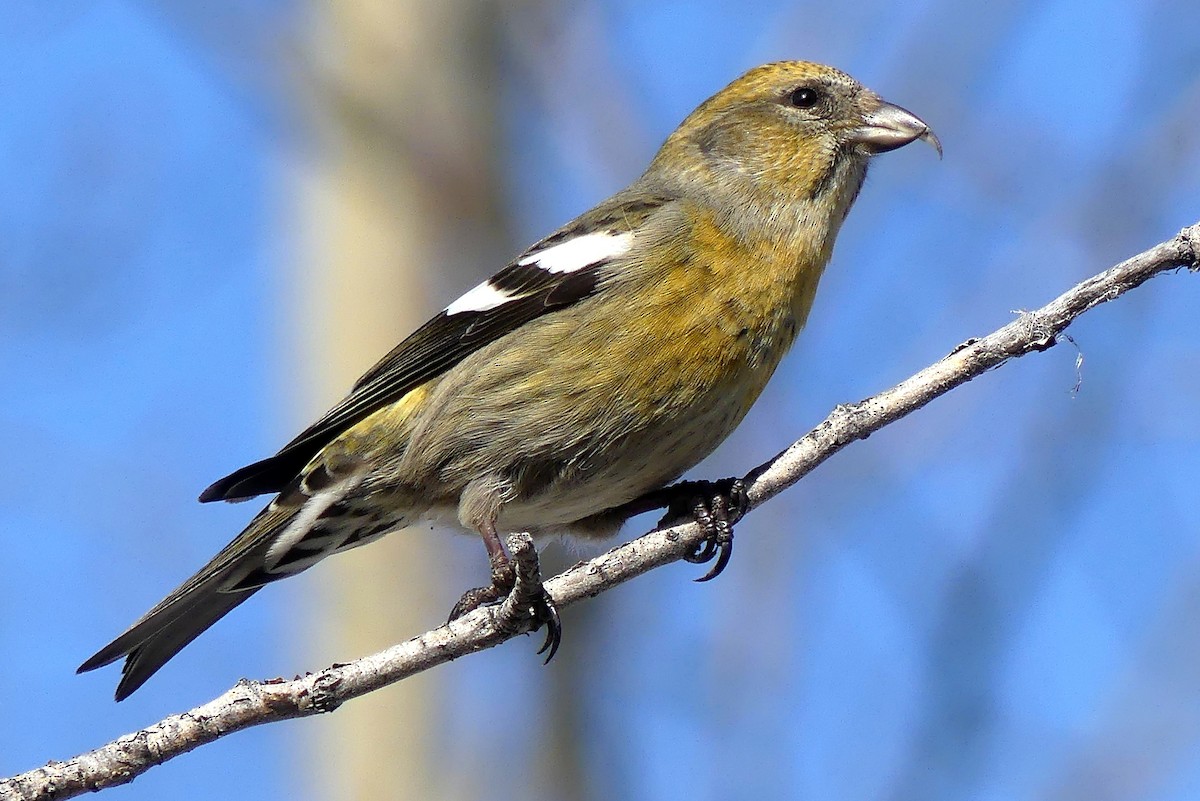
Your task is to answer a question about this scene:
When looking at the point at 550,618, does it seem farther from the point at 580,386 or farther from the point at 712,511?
the point at 580,386

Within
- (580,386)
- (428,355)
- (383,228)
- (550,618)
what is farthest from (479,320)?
(383,228)

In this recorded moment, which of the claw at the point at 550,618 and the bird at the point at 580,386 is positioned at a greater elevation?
the bird at the point at 580,386

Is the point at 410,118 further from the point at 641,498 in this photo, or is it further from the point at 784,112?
the point at 641,498

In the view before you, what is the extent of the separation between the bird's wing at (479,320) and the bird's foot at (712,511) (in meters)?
0.80

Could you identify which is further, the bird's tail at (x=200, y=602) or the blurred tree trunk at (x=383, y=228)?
the blurred tree trunk at (x=383, y=228)

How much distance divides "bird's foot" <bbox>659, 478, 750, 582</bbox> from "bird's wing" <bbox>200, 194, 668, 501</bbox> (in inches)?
31.5

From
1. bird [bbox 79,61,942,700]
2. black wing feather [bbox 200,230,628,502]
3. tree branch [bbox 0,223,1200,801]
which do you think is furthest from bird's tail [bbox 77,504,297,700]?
tree branch [bbox 0,223,1200,801]

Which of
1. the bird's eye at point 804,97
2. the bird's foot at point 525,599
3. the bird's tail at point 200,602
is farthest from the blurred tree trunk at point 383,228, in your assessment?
the bird's foot at point 525,599

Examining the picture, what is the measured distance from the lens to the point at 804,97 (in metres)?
5.39

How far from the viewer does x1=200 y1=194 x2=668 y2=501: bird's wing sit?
188 inches

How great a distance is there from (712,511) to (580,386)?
0.62m

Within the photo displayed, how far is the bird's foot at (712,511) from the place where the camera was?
411 cm

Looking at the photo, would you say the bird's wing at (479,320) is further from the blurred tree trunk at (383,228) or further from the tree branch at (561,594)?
the blurred tree trunk at (383,228)

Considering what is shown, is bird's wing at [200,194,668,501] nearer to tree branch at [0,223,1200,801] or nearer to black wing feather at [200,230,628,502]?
black wing feather at [200,230,628,502]
